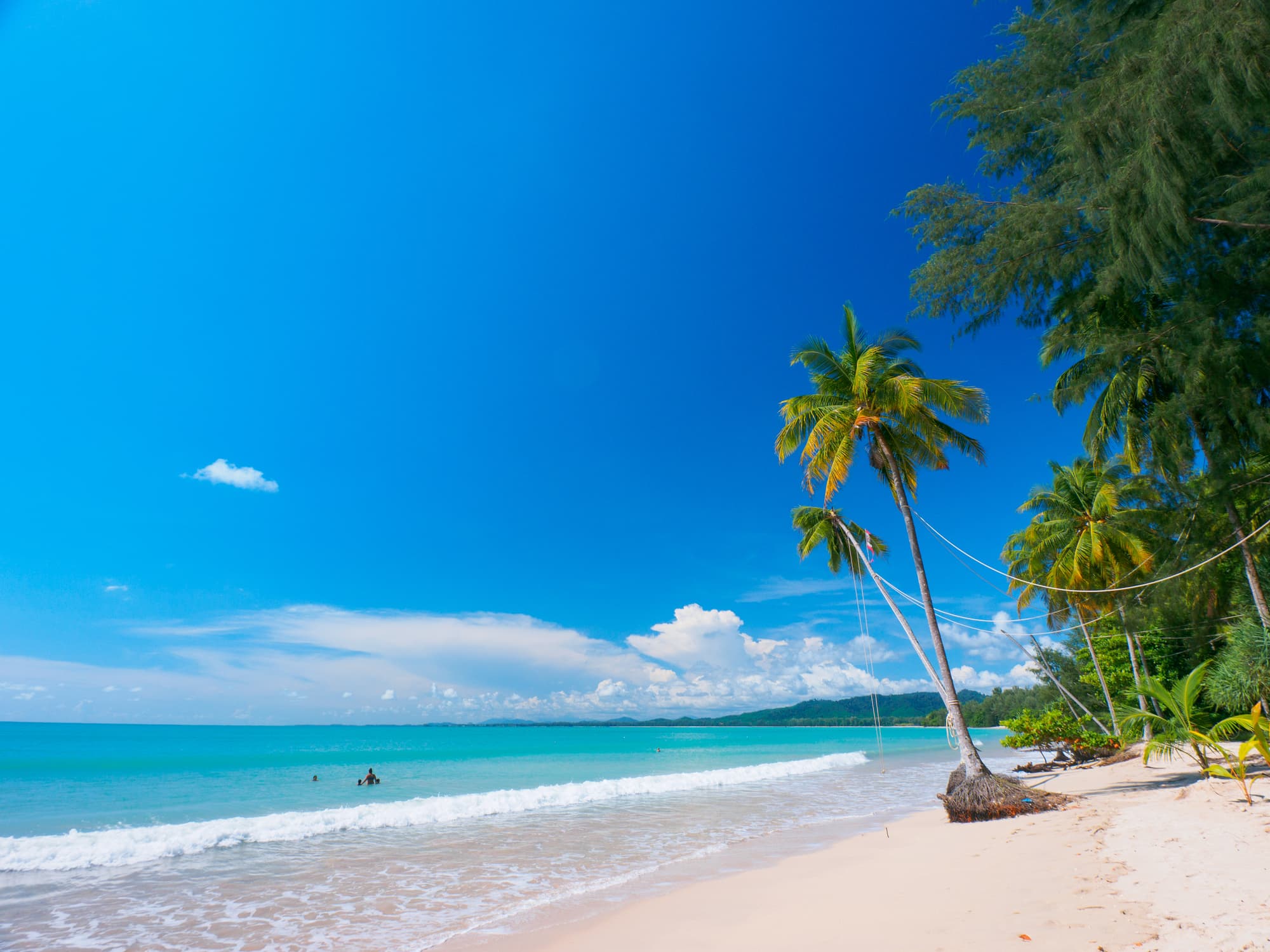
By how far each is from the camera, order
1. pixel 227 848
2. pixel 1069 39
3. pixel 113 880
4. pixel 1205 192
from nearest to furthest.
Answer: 1. pixel 1205 192
2. pixel 1069 39
3. pixel 113 880
4. pixel 227 848

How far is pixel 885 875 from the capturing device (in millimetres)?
7406

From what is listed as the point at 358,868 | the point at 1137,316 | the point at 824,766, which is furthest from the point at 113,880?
the point at 824,766

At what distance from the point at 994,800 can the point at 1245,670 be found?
6253mm

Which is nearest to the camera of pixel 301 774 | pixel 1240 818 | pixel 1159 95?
pixel 1159 95

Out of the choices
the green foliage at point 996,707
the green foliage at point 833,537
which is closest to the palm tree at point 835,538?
the green foliage at point 833,537

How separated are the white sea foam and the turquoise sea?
2.8 inches

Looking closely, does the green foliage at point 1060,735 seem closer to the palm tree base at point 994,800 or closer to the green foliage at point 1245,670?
the green foliage at point 1245,670

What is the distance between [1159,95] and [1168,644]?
75.7 ft

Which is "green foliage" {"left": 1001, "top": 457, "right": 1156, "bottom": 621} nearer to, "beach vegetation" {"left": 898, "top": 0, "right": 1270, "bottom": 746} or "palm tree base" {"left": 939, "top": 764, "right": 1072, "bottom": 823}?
"beach vegetation" {"left": 898, "top": 0, "right": 1270, "bottom": 746}

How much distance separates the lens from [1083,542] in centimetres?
1977

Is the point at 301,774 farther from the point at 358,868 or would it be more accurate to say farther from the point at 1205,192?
the point at 1205,192

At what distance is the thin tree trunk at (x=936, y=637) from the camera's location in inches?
416

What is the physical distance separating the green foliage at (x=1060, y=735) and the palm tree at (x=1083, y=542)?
712 millimetres

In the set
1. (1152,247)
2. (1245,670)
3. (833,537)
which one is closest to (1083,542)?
(1245,670)
